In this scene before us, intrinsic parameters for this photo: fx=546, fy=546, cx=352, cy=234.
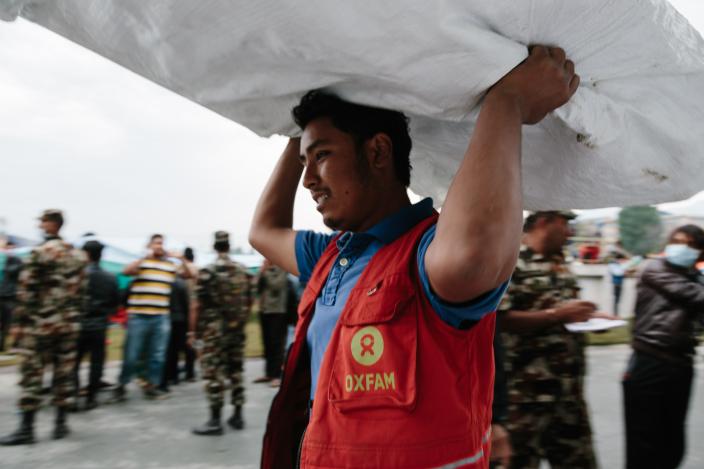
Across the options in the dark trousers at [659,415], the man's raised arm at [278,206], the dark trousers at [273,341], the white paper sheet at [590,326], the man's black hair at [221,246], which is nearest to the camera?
the man's raised arm at [278,206]

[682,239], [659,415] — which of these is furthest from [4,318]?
[682,239]

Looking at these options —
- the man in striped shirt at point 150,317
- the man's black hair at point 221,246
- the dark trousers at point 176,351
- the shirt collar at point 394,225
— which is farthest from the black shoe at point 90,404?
the shirt collar at point 394,225

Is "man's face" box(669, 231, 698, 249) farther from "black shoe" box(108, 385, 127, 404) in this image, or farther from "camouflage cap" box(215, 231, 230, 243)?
"black shoe" box(108, 385, 127, 404)

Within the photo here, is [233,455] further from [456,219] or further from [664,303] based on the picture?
[456,219]

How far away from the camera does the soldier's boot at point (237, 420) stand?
522cm

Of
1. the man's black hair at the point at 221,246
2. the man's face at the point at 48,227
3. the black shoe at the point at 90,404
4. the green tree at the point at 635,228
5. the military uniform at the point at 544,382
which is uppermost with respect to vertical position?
the green tree at the point at 635,228

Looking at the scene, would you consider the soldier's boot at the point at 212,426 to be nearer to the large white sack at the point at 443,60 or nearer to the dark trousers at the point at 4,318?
the large white sack at the point at 443,60

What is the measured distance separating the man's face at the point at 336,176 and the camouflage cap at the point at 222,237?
15.1 ft

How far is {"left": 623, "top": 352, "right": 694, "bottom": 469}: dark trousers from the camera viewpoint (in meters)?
3.32

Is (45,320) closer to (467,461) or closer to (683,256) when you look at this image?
(467,461)

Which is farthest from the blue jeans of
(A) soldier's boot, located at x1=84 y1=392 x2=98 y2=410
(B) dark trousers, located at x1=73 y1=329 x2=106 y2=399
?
(A) soldier's boot, located at x1=84 y1=392 x2=98 y2=410

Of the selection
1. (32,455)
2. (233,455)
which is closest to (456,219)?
(233,455)

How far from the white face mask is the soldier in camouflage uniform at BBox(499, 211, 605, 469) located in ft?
2.83

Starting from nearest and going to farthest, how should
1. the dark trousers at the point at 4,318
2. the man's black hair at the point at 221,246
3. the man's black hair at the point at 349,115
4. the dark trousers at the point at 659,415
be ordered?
→ the man's black hair at the point at 349,115 < the dark trousers at the point at 659,415 < the man's black hair at the point at 221,246 < the dark trousers at the point at 4,318
